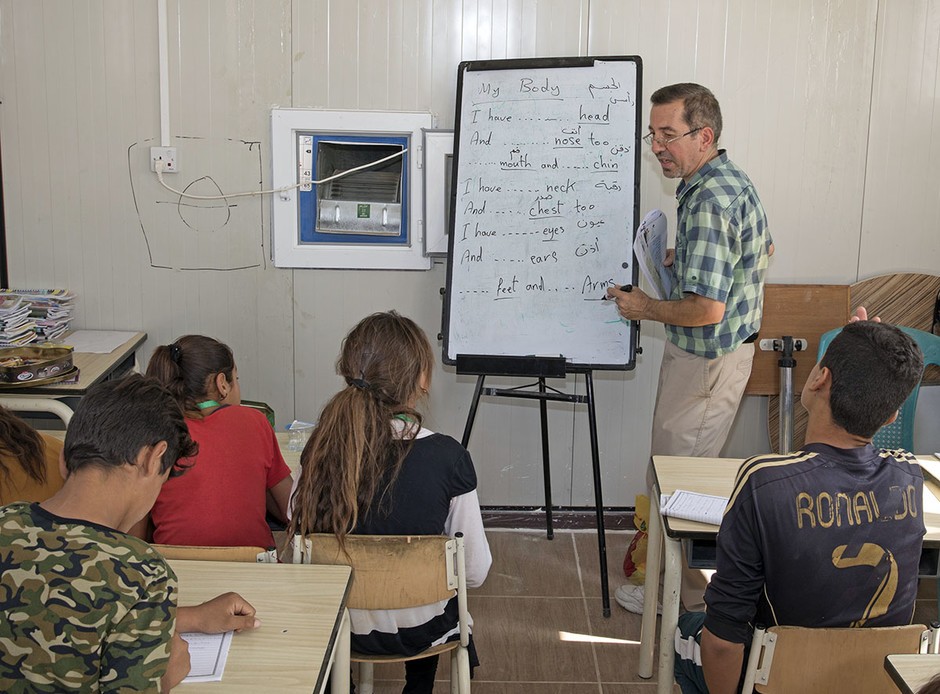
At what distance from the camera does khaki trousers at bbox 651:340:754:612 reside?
3.06 meters

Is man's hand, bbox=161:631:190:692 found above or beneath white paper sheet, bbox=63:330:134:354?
beneath

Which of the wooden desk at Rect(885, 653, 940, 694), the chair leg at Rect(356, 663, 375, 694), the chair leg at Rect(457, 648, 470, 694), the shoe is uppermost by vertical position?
the wooden desk at Rect(885, 653, 940, 694)

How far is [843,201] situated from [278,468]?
2.59m

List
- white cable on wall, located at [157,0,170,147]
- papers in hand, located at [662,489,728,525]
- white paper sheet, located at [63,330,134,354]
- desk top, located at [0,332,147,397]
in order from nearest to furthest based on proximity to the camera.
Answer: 1. papers in hand, located at [662,489,728,525]
2. desk top, located at [0,332,147,397]
3. white paper sheet, located at [63,330,134,354]
4. white cable on wall, located at [157,0,170,147]

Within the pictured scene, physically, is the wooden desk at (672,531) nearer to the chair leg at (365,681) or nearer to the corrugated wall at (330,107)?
the chair leg at (365,681)

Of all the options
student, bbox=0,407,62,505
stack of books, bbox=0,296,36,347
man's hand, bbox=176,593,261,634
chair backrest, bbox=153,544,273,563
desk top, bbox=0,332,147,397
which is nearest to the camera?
man's hand, bbox=176,593,261,634

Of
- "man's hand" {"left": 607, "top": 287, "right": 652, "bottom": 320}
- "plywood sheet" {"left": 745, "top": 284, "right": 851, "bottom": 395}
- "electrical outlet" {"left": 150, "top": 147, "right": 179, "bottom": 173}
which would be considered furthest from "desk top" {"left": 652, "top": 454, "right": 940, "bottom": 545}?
"electrical outlet" {"left": 150, "top": 147, "right": 179, "bottom": 173}

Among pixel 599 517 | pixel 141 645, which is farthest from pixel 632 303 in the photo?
pixel 141 645

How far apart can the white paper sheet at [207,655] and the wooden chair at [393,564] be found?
30 cm

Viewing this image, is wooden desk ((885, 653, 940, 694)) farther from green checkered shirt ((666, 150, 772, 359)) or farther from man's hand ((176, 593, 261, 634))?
green checkered shirt ((666, 150, 772, 359))

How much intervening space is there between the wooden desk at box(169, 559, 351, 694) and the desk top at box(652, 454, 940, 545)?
2.59ft

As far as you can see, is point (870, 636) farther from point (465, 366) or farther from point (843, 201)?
point (843, 201)

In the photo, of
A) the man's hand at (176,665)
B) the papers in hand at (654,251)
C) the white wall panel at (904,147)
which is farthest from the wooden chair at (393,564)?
the white wall panel at (904,147)

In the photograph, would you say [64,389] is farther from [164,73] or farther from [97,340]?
[164,73]
